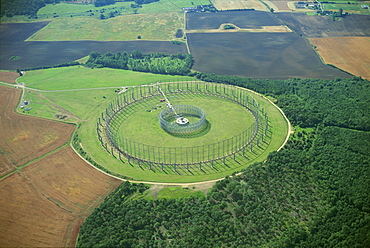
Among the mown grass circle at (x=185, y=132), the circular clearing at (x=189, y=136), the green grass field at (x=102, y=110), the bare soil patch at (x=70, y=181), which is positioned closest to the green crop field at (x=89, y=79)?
the green grass field at (x=102, y=110)

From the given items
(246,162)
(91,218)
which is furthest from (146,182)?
(246,162)

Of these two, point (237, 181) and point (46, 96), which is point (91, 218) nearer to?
point (237, 181)

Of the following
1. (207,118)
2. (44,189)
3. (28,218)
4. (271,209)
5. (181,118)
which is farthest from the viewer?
(207,118)

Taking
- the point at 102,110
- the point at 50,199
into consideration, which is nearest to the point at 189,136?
the point at 102,110

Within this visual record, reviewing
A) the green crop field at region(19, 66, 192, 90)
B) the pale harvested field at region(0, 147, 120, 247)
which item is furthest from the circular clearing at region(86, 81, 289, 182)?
the green crop field at region(19, 66, 192, 90)

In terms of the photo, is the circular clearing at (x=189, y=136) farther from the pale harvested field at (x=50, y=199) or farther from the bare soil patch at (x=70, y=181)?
the pale harvested field at (x=50, y=199)

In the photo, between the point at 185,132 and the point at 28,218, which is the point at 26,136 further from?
the point at 185,132

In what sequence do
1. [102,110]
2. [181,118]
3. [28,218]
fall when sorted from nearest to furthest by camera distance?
[28,218], [181,118], [102,110]
